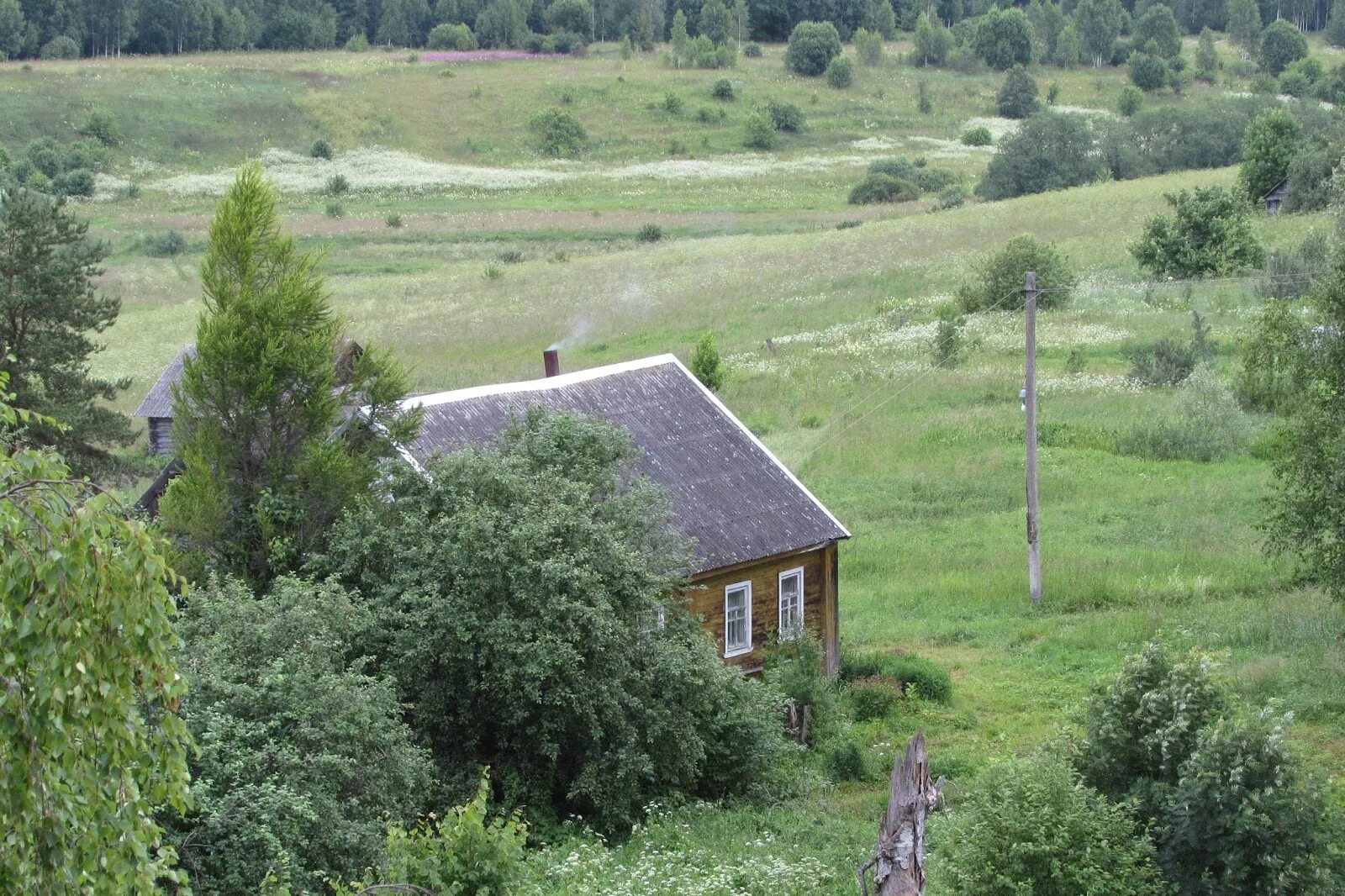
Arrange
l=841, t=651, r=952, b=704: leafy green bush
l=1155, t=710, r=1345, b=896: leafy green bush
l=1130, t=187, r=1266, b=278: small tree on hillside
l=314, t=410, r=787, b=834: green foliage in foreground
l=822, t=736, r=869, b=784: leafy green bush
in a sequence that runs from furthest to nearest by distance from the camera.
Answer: l=1130, t=187, r=1266, b=278: small tree on hillside
l=841, t=651, r=952, b=704: leafy green bush
l=822, t=736, r=869, b=784: leafy green bush
l=314, t=410, r=787, b=834: green foliage in foreground
l=1155, t=710, r=1345, b=896: leafy green bush

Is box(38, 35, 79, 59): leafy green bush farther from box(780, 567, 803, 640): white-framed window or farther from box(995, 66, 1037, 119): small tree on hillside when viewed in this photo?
box(780, 567, 803, 640): white-framed window

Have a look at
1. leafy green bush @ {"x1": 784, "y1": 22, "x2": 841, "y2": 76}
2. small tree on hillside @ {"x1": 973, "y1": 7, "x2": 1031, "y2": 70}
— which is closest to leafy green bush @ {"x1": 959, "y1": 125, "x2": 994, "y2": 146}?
leafy green bush @ {"x1": 784, "y1": 22, "x2": 841, "y2": 76}

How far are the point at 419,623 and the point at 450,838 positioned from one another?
442cm

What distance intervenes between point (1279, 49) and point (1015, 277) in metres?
97.7

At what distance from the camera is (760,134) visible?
4023 inches

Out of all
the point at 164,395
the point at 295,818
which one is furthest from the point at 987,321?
the point at 295,818

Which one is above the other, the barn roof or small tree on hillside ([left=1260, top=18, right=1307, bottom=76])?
small tree on hillside ([left=1260, top=18, right=1307, bottom=76])

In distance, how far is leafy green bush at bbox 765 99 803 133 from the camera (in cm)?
10662

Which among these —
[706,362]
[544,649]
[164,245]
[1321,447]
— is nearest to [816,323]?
[706,362]

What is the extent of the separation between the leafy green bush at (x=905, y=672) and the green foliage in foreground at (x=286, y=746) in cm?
943

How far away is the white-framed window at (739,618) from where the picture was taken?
21234 millimetres

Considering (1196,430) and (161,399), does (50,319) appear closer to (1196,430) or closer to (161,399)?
(161,399)

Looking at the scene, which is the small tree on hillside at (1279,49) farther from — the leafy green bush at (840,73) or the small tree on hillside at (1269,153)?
the small tree on hillside at (1269,153)

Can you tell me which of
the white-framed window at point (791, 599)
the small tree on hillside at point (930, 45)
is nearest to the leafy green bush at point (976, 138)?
the small tree on hillside at point (930, 45)
